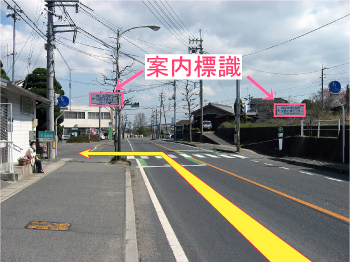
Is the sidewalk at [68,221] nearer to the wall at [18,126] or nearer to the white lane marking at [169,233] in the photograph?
the white lane marking at [169,233]

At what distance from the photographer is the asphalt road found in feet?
15.8

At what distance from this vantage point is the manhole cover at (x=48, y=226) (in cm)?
533

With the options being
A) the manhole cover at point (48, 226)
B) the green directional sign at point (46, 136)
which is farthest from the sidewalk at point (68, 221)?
the green directional sign at point (46, 136)

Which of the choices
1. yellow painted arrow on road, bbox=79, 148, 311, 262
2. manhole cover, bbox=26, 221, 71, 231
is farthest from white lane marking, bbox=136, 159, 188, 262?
manhole cover, bbox=26, 221, 71, 231

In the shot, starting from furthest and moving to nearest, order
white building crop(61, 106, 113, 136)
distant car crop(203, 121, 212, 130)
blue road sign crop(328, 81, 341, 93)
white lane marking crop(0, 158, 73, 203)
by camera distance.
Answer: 1. white building crop(61, 106, 113, 136)
2. distant car crop(203, 121, 212, 130)
3. blue road sign crop(328, 81, 341, 93)
4. white lane marking crop(0, 158, 73, 203)

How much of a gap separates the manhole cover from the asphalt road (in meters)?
1.34

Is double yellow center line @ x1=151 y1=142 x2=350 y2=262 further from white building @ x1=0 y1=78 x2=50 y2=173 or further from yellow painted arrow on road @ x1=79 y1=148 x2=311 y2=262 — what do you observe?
white building @ x1=0 y1=78 x2=50 y2=173

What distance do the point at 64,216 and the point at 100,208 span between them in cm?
94

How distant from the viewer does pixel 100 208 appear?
270 inches

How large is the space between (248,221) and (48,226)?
3.87 m

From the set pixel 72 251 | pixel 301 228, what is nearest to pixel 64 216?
pixel 72 251

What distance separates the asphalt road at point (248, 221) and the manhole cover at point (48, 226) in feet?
4.38

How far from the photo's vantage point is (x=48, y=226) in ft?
17.8

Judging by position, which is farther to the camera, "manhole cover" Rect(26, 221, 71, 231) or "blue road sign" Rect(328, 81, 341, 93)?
"blue road sign" Rect(328, 81, 341, 93)
